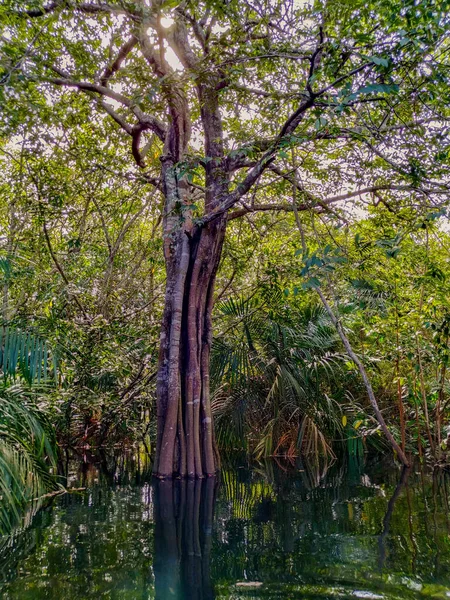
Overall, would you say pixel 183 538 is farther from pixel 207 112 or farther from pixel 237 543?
pixel 207 112

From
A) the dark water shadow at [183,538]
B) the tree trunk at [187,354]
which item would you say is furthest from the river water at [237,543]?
the tree trunk at [187,354]

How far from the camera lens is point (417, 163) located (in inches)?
229

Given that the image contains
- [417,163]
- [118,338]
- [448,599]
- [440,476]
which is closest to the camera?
[448,599]

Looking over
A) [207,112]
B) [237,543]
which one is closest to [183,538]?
[237,543]

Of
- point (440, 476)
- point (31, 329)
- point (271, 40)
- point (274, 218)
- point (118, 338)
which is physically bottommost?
point (440, 476)

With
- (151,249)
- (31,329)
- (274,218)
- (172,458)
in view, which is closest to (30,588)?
(31,329)

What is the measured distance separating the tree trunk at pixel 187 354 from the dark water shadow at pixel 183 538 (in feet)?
1.31

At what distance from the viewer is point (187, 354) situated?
284 inches

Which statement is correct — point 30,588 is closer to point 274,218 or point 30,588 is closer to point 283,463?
point 283,463

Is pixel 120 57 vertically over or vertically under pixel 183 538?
over

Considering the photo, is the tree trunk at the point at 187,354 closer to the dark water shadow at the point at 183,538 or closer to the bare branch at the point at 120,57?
the dark water shadow at the point at 183,538

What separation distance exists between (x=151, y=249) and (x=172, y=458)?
166 inches

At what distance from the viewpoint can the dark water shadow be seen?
302 cm

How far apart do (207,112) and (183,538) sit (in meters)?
6.14
